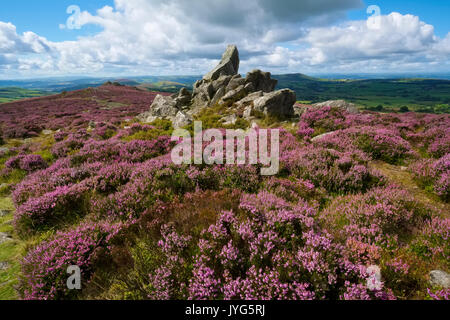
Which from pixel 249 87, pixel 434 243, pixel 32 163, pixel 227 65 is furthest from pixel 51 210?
pixel 227 65

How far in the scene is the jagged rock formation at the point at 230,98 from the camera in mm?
15469

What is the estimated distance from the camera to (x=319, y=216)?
4.78 metres

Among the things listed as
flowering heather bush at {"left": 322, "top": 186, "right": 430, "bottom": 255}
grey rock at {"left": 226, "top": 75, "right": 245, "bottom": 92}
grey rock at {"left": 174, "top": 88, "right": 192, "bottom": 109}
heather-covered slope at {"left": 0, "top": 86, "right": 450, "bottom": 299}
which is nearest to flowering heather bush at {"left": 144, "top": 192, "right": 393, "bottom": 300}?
heather-covered slope at {"left": 0, "top": 86, "right": 450, "bottom": 299}

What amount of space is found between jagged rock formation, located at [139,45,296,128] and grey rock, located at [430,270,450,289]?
12.4 metres

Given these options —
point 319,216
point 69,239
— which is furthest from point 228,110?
point 69,239

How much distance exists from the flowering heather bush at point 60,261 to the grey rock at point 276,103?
13.1 metres

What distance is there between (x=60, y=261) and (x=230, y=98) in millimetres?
18986

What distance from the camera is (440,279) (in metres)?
2.95

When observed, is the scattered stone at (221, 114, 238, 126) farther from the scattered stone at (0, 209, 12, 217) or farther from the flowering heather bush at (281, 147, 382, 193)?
the scattered stone at (0, 209, 12, 217)

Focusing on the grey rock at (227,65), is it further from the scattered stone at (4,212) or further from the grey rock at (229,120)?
the scattered stone at (4,212)

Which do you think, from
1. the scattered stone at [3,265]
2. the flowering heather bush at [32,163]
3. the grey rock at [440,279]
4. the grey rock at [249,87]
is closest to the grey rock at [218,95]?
the grey rock at [249,87]

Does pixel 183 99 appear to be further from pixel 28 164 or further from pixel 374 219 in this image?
pixel 374 219
